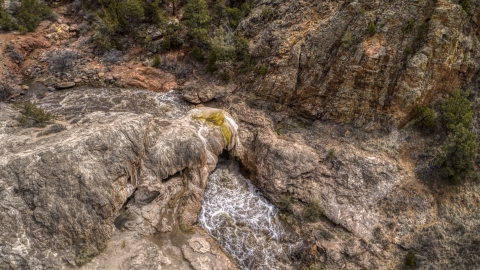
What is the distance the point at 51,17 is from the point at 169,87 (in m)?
17.0

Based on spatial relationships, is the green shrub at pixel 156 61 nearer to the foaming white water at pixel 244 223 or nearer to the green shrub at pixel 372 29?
the foaming white water at pixel 244 223

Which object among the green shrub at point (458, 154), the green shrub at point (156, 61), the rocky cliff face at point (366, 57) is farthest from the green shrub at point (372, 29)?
the green shrub at point (156, 61)

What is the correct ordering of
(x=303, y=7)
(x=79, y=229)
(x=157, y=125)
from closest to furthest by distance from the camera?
(x=79, y=229) → (x=157, y=125) → (x=303, y=7)

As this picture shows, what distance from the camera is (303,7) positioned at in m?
21.2

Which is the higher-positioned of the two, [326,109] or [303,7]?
[303,7]

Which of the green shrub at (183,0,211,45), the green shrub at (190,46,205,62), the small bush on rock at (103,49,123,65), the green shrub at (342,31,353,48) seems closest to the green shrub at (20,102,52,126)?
the small bush on rock at (103,49,123,65)

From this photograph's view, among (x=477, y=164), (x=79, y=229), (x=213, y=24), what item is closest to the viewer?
(x=79, y=229)

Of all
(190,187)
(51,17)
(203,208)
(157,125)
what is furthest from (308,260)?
(51,17)

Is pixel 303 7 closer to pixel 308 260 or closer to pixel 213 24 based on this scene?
pixel 213 24

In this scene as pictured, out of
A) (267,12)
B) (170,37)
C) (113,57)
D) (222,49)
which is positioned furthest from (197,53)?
(113,57)

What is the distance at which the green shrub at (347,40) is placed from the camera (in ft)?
57.3

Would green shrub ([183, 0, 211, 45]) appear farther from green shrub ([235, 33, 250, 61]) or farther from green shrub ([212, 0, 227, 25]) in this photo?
green shrub ([235, 33, 250, 61])

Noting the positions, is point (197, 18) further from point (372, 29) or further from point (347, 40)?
point (372, 29)

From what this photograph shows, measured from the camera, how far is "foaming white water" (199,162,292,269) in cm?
1496
